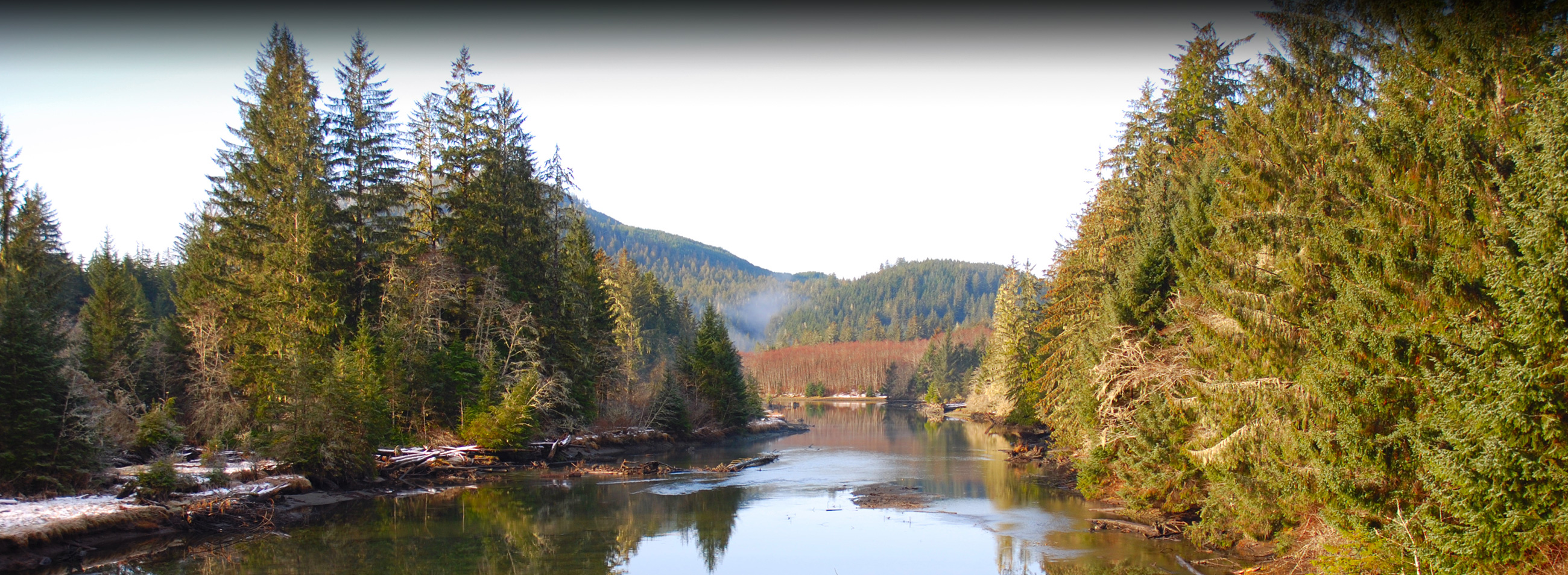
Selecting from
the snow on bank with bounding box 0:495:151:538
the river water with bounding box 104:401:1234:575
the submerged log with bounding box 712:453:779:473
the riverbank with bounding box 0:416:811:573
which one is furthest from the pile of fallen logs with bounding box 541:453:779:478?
the snow on bank with bounding box 0:495:151:538

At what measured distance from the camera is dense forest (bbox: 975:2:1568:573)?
35.9 feet

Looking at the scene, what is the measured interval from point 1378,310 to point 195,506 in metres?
27.2

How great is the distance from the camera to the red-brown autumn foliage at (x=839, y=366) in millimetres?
150625

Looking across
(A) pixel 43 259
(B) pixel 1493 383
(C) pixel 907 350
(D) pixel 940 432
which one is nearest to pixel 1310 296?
(B) pixel 1493 383

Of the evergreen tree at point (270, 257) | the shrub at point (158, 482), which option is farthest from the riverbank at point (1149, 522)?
the evergreen tree at point (270, 257)

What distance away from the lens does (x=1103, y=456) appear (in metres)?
26.1

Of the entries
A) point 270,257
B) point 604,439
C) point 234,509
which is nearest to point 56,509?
point 234,509

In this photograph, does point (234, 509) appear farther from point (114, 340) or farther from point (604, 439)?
point (604, 439)

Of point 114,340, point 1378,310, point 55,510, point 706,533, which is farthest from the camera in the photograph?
point 114,340

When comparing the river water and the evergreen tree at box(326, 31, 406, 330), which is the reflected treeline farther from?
the evergreen tree at box(326, 31, 406, 330)

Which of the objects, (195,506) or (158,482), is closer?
(158,482)

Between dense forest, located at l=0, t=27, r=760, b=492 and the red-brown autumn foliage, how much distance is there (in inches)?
4127

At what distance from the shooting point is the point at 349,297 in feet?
126

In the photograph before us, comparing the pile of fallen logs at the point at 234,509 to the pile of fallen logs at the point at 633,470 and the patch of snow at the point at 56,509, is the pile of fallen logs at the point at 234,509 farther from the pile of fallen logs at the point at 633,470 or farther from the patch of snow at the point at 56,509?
the pile of fallen logs at the point at 633,470
